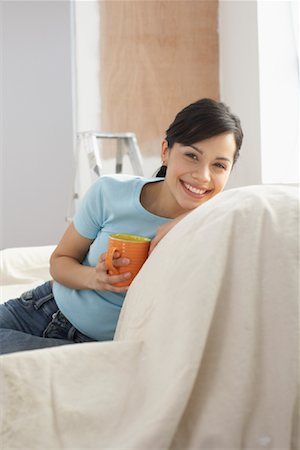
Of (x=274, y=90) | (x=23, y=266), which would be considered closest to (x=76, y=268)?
(x=23, y=266)

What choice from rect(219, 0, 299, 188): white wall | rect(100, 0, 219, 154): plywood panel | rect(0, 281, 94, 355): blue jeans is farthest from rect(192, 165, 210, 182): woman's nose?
rect(100, 0, 219, 154): plywood panel

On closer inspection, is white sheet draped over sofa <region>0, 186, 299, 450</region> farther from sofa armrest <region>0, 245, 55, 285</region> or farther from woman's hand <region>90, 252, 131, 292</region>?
sofa armrest <region>0, 245, 55, 285</region>

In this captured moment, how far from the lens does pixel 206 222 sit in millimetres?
806

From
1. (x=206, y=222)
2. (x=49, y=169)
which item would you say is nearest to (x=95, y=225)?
(x=206, y=222)

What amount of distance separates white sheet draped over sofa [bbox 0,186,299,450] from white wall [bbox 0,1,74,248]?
16.2 feet

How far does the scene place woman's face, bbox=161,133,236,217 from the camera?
125 centimetres

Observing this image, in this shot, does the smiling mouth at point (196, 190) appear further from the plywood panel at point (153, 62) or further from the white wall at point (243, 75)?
the plywood panel at point (153, 62)

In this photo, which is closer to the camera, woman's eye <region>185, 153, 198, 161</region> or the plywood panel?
woman's eye <region>185, 153, 198, 161</region>

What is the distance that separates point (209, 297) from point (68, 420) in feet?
0.74

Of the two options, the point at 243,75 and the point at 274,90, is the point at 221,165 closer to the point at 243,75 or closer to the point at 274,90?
the point at 274,90

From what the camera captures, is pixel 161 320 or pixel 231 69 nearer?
pixel 161 320

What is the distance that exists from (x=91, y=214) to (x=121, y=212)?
8cm

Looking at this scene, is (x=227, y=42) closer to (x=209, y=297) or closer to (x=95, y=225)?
(x=95, y=225)

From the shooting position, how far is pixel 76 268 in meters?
1.30
